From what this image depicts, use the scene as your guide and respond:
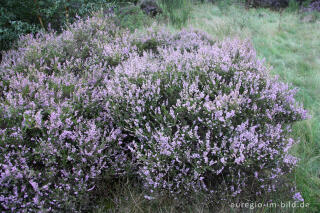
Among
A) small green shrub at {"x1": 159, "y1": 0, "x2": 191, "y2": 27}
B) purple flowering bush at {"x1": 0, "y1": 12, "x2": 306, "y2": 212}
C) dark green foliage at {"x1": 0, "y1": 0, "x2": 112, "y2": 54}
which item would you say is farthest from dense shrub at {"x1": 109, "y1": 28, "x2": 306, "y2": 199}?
small green shrub at {"x1": 159, "y1": 0, "x2": 191, "y2": 27}

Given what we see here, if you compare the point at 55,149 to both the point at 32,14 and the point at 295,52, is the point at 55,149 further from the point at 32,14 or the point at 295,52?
the point at 295,52

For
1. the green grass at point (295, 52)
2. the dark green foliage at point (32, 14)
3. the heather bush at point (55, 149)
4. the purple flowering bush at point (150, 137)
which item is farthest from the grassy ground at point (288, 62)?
the dark green foliage at point (32, 14)

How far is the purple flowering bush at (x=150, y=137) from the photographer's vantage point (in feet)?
7.64

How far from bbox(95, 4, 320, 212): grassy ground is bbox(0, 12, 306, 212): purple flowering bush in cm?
22

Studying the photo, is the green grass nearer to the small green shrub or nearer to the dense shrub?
the small green shrub

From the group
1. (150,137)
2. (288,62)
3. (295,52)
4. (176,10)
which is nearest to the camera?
(150,137)

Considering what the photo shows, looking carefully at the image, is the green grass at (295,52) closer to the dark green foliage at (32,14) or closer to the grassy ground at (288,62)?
the grassy ground at (288,62)

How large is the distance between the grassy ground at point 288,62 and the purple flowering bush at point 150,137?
0.22 meters

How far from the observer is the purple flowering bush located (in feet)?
7.64

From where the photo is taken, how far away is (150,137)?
8.27ft

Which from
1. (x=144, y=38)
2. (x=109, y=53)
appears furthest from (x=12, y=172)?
(x=144, y=38)

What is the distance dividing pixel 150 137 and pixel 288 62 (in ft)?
14.9

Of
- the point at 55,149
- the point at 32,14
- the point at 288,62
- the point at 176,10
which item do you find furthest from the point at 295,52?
the point at 32,14

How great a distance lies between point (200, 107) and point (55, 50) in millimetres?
3001
